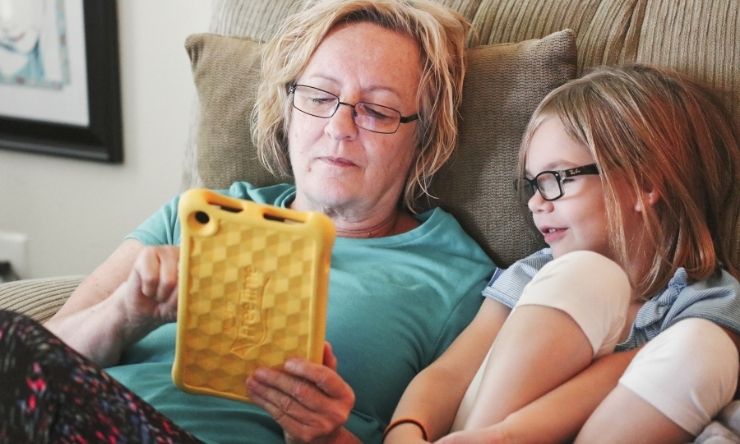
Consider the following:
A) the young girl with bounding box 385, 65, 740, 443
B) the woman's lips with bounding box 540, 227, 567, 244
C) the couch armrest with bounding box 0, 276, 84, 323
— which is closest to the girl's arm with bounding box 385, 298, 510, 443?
the young girl with bounding box 385, 65, 740, 443

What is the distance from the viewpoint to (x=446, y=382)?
116 centimetres

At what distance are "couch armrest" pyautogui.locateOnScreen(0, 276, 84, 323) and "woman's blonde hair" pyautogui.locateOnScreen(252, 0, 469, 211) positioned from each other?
0.43m

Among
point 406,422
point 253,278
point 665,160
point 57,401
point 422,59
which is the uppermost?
point 422,59

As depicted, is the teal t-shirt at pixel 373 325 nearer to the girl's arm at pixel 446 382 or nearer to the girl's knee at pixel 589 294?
the girl's arm at pixel 446 382

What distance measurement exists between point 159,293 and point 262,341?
5.8 inches

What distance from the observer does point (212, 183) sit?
153 cm

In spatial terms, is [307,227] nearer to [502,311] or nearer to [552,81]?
[502,311]

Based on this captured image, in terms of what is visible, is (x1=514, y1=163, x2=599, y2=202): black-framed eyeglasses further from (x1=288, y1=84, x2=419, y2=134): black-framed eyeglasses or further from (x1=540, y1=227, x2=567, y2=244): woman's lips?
(x1=288, y1=84, x2=419, y2=134): black-framed eyeglasses

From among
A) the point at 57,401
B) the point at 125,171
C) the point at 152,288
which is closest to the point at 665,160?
the point at 152,288

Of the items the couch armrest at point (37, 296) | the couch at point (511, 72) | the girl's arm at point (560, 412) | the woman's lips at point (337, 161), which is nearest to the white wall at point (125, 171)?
the couch at point (511, 72)

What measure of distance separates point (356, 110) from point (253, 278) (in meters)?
0.44

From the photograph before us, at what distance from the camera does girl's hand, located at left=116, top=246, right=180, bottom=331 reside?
989mm

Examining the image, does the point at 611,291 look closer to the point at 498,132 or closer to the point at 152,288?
the point at 498,132

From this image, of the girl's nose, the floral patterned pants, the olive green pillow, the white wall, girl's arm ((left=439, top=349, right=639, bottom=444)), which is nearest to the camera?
the floral patterned pants
